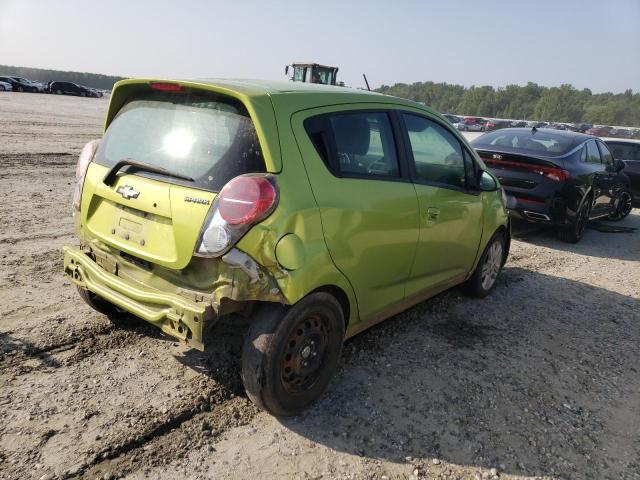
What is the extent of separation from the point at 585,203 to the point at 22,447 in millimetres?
8315

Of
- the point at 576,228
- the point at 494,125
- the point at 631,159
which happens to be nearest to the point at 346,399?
the point at 576,228

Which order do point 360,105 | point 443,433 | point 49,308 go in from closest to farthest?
point 443,433
point 360,105
point 49,308

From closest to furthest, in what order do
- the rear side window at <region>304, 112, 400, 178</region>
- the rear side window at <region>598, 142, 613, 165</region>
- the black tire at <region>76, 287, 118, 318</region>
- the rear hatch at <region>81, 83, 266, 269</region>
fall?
the rear hatch at <region>81, 83, 266, 269</region> < the rear side window at <region>304, 112, 400, 178</region> < the black tire at <region>76, 287, 118, 318</region> < the rear side window at <region>598, 142, 613, 165</region>

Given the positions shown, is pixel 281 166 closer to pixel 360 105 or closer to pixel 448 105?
pixel 360 105

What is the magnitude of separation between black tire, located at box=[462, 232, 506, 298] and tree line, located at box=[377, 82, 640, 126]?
70.5m

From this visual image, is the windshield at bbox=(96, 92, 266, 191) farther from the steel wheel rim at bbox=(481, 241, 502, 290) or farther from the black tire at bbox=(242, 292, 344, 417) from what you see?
the steel wheel rim at bbox=(481, 241, 502, 290)

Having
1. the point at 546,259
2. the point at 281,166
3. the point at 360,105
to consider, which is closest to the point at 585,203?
the point at 546,259

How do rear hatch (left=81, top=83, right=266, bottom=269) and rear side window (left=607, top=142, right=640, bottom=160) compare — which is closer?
rear hatch (left=81, top=83, right=266, bottom=269)

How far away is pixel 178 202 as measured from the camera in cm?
275

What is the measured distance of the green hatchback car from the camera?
2.67 m

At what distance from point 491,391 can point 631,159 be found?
10766 millimetres

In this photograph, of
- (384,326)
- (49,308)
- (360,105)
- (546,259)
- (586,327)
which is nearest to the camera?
(360,105)

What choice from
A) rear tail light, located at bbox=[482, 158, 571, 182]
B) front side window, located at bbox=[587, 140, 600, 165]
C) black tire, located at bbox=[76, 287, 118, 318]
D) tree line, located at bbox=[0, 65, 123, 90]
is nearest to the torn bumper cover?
black tire, located at bbox=[76, 287, 118, 318]

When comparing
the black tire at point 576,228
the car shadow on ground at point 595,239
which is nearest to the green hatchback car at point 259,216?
the car shadow on ground at point 595,239
